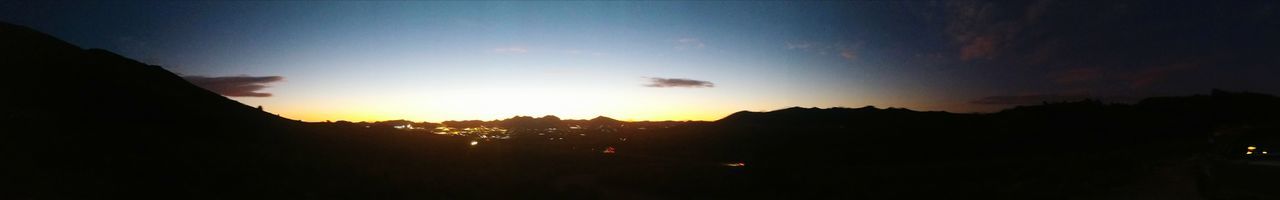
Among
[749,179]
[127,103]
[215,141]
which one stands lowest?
[749,179]

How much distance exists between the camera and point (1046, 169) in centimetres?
2191

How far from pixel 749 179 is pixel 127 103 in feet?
97.1

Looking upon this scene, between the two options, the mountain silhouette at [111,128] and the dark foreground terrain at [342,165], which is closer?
the dark foreground terrain at [342,165]

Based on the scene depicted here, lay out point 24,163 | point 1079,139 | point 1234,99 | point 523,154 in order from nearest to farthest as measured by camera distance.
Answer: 1. point 24,163
2. point 523,154
3. point 1079,139
4. point 1234,99

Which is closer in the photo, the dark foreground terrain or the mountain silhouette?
the dark foreground terrain

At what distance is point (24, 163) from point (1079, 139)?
111237 millimetres

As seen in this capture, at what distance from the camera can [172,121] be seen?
26.6m

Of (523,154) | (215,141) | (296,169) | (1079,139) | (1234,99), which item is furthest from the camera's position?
(1234,99)

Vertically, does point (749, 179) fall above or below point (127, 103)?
below

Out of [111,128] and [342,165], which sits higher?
[111,128]

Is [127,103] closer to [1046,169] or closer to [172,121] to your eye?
[172,121]

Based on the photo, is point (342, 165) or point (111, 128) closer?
point (111, 128)

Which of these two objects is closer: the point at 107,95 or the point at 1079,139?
the point at 107,95

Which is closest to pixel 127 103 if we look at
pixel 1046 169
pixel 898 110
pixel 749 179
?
pixel 749 179
